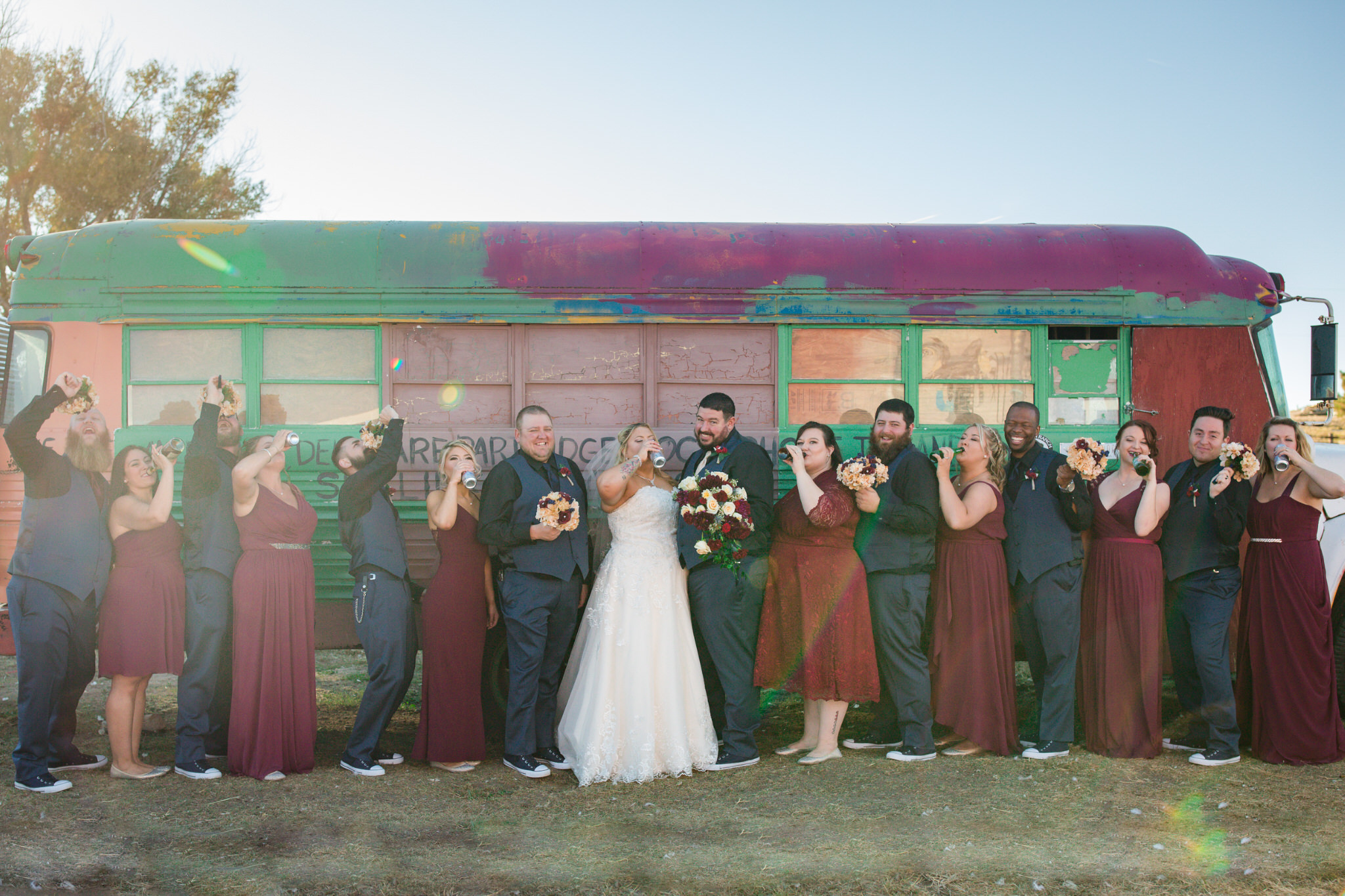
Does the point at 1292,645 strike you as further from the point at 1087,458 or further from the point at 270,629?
the point at 270,629

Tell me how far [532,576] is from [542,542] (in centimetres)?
19

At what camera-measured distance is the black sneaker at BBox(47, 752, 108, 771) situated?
523 centimetres

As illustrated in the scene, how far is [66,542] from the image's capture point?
494 cm

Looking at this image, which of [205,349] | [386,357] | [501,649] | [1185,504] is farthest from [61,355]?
[1185,504]

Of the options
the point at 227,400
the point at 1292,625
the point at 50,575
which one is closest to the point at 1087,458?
the point at 1292,625

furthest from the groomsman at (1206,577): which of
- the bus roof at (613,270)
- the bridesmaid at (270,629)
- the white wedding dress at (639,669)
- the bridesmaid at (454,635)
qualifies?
the bridesmaid at (270,629)

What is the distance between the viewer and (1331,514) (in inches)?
228

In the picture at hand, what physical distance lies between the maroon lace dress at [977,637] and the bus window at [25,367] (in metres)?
5.53

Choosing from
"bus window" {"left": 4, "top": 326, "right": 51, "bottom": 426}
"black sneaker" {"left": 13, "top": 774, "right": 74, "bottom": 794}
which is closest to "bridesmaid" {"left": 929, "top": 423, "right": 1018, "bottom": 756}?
"black sneaker" {"left": 13, "top": 774, "right": 74, "bottom": 794}

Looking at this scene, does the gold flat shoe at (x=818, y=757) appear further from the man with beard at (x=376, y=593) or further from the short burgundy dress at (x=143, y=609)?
the short burgundy dress at (x=143, y=609)

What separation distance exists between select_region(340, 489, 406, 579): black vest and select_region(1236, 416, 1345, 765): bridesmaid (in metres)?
4.78

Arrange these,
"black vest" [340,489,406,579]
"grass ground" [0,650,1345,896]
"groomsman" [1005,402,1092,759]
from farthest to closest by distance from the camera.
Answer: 1. "groomsman" [1005,402,1092,759]
2. "black vest" [340,489,406,579]
3. "grass ground" [0,650,1345,896]

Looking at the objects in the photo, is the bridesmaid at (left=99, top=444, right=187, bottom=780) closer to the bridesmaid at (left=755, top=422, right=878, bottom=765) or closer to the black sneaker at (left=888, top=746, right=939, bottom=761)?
the bridesmaid at (left=755, top=422, right=878, bottom=765)

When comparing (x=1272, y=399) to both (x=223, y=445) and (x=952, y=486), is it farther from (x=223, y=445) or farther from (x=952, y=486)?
(x=223, y=445)
